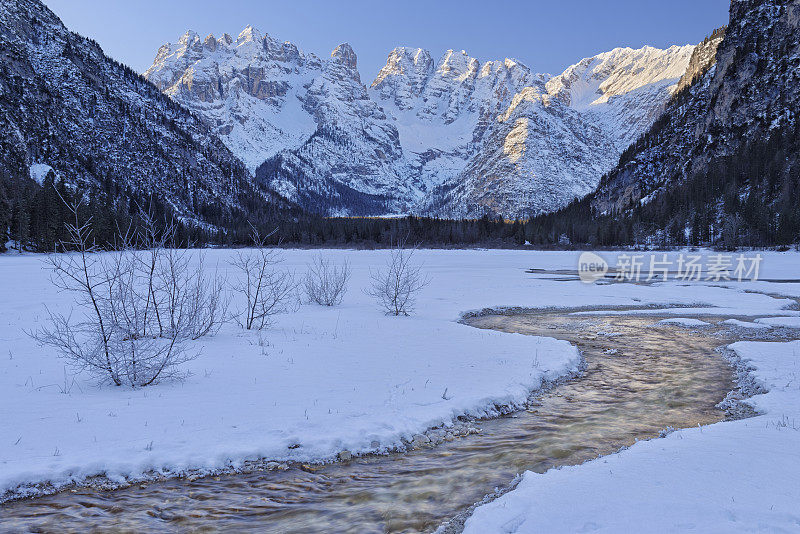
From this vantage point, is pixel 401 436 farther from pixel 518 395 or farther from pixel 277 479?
pixel 518 395

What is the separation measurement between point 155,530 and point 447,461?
4368 millimetres

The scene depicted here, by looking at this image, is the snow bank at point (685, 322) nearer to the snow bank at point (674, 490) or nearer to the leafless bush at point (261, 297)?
the snow bank at point (674, 490)

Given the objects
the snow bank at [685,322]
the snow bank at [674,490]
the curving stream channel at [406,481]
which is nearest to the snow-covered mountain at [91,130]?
the curving stream channel at [406,481]

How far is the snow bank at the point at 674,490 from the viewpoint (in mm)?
4723

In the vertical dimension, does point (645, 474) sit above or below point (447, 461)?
above

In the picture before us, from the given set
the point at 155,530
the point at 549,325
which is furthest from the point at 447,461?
the point at 549,325

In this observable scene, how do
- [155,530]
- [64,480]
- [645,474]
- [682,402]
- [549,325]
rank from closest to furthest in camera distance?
1. [155,530]
2. [645,474]
3. [64,480]
4. [682,402]
5. [549,325]

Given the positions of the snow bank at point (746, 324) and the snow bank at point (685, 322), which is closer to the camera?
the snow bank at point (746, 324)

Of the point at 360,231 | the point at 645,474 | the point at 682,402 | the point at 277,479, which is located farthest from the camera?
the point at 360,231

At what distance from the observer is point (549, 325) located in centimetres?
2164

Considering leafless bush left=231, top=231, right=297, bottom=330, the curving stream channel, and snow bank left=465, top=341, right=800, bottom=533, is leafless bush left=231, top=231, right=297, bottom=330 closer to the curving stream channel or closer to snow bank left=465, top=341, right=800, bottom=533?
the curving stream channel

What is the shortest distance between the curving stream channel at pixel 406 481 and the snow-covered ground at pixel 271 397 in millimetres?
547

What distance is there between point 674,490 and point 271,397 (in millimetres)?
7447

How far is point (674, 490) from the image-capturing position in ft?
17.7
